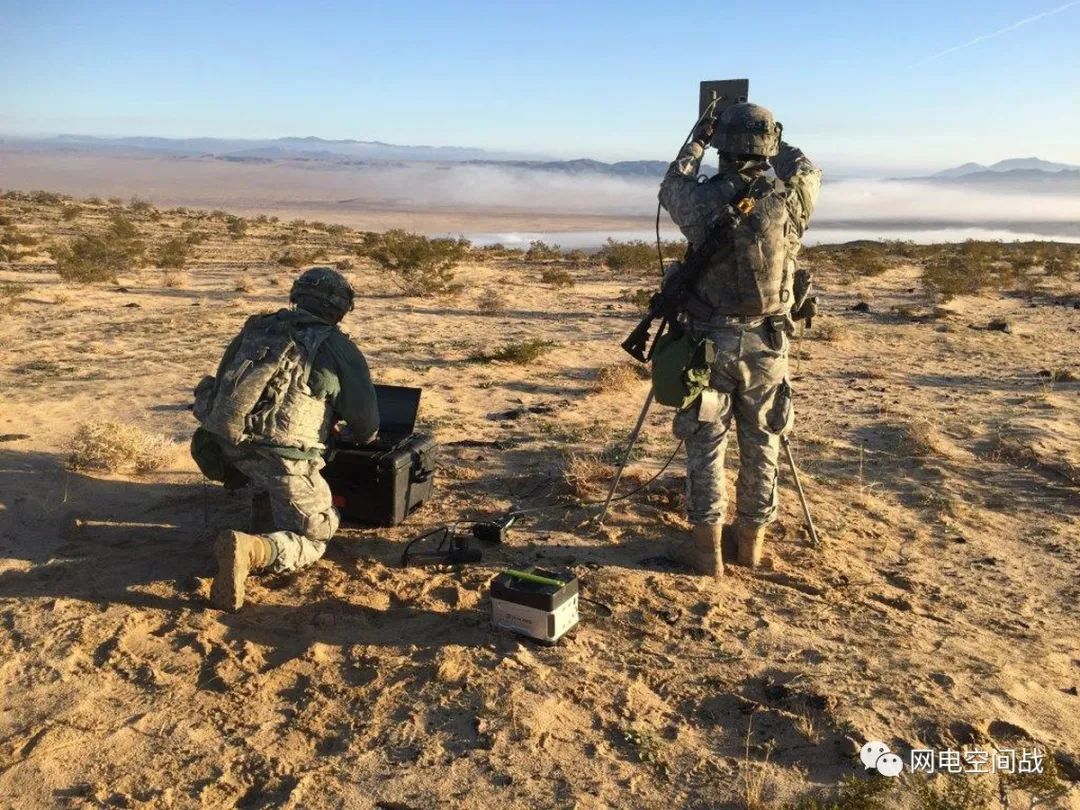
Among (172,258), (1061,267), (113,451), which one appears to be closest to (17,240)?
(172,258)

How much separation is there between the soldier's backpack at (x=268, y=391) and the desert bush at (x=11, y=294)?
9.32 meters

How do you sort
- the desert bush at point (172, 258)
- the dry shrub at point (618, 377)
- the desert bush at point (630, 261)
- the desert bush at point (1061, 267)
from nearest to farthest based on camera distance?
the dry shrub at point (618, 377), the desert bush at point (172, 258), the desert bush at point (1061, 267), the desert bush at point (630, 261)

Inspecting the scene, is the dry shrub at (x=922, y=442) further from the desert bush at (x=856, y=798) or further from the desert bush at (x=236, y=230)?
the desert bush at (x=236, y=230)

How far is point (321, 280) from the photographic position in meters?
4.06

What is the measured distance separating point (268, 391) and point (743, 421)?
96.0 inches

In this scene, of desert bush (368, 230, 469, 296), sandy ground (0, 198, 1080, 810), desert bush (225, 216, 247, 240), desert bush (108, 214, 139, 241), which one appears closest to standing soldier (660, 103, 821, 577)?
sandy ground (0, 198, 1080, 810)

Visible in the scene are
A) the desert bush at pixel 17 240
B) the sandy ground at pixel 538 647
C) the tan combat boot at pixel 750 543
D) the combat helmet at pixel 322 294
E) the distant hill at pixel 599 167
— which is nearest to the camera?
the sandy ground at pixel 538 647

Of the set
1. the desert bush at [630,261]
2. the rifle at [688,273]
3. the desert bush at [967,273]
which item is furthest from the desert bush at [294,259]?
the rifle at [688,273]

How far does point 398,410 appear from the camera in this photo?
4965 millimetres

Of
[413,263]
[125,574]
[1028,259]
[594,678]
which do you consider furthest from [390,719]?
[1028,259]

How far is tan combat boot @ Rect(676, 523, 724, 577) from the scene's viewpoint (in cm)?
416

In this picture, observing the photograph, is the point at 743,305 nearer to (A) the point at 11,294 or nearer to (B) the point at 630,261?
(A) the point at 11,294

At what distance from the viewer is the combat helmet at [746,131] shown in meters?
3.86

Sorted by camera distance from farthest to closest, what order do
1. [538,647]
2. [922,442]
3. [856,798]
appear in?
[922,442], [538,647], [856,798]
